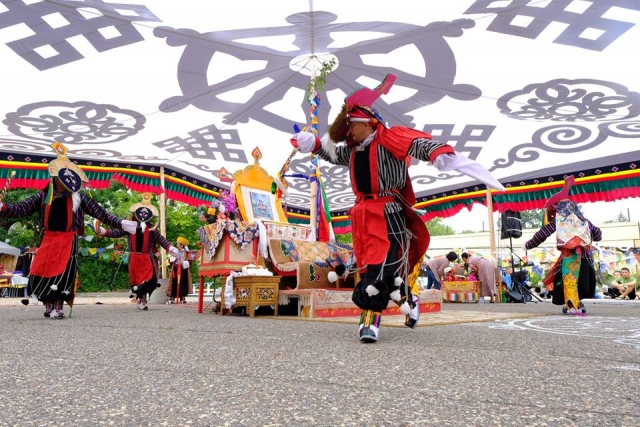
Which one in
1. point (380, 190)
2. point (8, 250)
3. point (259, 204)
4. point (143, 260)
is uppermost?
point (259, 204)

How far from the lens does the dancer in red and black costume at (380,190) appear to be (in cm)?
276

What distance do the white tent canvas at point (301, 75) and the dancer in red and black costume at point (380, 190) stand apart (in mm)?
3164

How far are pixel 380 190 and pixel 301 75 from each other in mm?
5224

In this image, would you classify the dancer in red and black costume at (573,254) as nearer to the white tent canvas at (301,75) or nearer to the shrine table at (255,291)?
the white tent canvas at (301,75)

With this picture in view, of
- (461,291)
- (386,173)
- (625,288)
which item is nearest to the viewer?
(386,173)

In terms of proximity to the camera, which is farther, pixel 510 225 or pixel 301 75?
pixel 510 225

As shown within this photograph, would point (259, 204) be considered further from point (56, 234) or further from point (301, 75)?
point (56, 234)

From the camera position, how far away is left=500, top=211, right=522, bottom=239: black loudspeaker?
10102mm

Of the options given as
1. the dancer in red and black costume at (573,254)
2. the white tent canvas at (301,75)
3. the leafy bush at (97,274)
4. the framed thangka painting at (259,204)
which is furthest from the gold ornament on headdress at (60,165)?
the leafy bush at (97,274)

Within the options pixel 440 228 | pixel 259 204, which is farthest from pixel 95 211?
pixel 440 228

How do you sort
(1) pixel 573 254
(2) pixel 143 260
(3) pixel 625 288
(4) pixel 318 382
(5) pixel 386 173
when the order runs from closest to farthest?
(4) pixel 318 382 < (5) pixel 386 173 < (1) pixel 573 254 < (2) pixel 143 260 < (3) pixel 625 288

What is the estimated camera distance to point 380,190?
119 inches

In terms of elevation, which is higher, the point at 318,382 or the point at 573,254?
the point at 573,254

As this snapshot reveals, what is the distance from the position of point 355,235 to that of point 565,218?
3.56m
